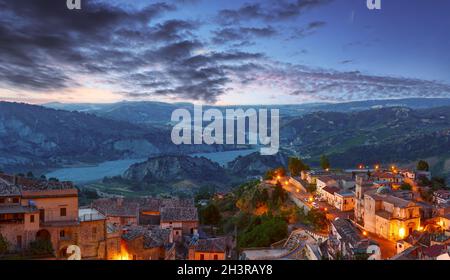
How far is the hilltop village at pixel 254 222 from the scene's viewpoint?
7.31 meters

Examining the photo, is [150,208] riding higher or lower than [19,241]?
lower

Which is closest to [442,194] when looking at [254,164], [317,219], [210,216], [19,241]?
[317,219]

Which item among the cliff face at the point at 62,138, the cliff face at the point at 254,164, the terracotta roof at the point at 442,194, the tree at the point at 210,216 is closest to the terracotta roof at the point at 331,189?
the terracotta roof at the point at 442,194

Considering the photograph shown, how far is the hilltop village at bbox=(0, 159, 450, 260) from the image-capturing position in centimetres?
731

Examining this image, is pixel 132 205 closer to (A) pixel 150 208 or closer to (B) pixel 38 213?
(A) pixel 150 208

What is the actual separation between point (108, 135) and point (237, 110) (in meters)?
42.3

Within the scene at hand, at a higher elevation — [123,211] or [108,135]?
[108,135]

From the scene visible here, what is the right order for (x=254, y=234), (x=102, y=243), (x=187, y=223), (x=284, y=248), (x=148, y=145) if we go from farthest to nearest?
1. (x=148, y=145)
2. (x=187, y=223)
3. (x=254, y=234)
4. (x=284, y=248)
5. (x=102, y=243)

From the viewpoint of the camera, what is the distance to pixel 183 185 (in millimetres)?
35875

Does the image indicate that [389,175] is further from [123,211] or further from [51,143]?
[51,143]

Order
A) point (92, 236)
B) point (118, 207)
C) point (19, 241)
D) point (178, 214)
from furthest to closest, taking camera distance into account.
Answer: point (118, 207)
point (178, 214)
point (92, 236)
point (19, 241)

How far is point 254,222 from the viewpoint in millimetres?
13141

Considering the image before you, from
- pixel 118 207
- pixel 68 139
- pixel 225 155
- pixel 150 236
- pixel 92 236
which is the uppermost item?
pixel 68 139
